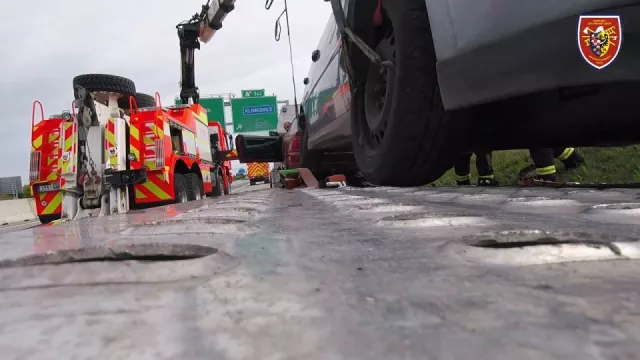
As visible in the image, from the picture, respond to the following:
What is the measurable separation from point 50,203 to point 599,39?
5.25m

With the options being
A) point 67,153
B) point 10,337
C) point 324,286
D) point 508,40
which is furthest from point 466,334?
point 67,153

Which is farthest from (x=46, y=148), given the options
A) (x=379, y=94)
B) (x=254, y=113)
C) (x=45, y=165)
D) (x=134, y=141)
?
(x=254, y=113)

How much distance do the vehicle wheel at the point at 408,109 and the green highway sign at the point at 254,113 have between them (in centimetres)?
2200

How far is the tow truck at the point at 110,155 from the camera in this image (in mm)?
4664

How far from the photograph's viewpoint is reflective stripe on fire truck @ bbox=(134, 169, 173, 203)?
5.40 metres

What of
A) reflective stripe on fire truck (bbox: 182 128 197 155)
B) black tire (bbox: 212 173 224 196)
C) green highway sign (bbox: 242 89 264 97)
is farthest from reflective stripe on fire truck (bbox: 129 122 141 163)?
green highway sign (bbox: 242 89 264 97)

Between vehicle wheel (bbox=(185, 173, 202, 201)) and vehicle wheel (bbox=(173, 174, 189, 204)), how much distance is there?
10cm

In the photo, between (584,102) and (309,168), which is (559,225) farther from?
(309,168)

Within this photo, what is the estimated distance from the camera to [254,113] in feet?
80.6

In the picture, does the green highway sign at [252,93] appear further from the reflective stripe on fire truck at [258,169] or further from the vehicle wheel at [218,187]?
the vehicle wheel at [218,187]

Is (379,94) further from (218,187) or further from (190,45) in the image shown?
(190,45)

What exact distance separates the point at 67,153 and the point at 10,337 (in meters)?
4.57

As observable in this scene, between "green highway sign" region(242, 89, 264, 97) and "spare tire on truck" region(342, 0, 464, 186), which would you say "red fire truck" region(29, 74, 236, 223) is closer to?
"spare tire on truck" region(342, 0, 464, 186)

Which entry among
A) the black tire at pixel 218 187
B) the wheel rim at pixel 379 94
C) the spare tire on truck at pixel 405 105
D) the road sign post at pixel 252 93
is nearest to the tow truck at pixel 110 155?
the black tire at pixel 218 187
